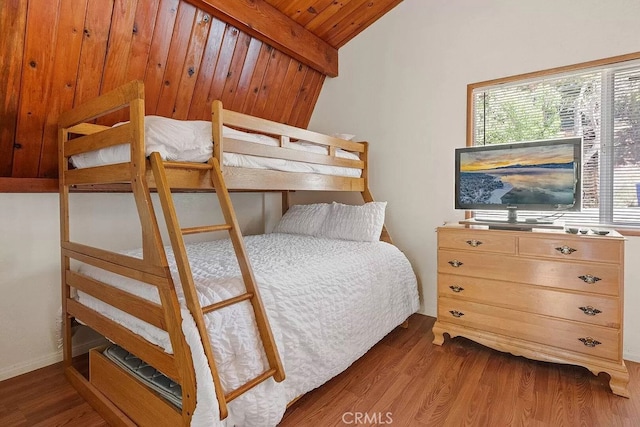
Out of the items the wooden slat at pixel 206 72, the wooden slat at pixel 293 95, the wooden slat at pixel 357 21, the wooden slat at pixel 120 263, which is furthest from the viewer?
the wooden slat at pixel 293 95

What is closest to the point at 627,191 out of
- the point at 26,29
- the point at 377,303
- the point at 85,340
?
the point at 377,303

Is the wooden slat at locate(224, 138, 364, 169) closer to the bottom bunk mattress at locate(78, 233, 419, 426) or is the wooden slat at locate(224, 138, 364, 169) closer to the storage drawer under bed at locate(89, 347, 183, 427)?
the bottom bunk mattress at locate(78, 233, 419, 426)

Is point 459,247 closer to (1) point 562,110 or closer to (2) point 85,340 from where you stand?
(1) point 562,110

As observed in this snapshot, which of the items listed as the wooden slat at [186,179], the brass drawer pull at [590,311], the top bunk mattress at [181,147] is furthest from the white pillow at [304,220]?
the brass drawer pull at [590,311]

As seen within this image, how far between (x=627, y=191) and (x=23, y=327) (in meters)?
3.80

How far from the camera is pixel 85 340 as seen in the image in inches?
91.2

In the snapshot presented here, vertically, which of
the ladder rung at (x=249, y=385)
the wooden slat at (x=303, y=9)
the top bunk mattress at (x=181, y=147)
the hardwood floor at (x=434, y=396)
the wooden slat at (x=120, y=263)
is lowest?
the hardwood floor at (x=434, y=396)

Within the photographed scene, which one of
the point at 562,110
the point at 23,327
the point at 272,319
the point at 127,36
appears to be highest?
the point at 127,36

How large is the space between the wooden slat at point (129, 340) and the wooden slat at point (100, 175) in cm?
66

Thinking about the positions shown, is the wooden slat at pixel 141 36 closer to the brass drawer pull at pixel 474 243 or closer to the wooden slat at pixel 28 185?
the wooden slat at pixel 28 185

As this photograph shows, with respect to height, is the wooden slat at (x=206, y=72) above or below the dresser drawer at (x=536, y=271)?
above

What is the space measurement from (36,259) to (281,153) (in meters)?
1.62

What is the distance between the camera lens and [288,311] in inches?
63.6

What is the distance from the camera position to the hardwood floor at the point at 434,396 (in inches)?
63.2
